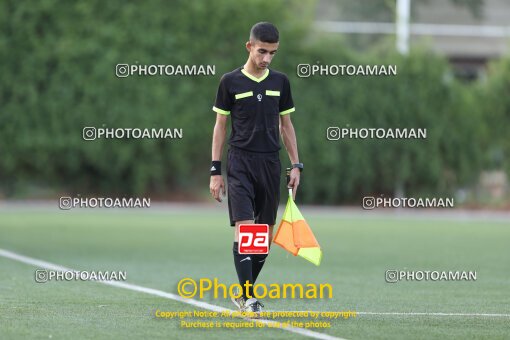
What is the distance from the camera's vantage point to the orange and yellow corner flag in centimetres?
941

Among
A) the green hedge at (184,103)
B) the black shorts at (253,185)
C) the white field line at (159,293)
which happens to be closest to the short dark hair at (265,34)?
the black shorts at (253,185)

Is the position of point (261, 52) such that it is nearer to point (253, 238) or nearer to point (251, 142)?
point (251, 142)

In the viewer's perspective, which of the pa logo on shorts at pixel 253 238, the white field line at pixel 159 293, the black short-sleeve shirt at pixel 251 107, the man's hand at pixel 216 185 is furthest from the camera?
the man's hand at pixel 216 185

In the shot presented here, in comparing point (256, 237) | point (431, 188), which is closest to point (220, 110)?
point (256, 237)

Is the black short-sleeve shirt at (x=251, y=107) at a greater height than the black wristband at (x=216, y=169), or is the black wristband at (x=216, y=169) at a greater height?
the black short-sleeve shirt at (x=251, y=107)

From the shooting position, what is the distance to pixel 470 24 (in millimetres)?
43906

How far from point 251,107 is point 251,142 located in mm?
280

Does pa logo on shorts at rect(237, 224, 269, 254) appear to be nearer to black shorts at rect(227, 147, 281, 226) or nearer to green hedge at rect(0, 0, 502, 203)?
black shorts at rect(227, 147, 281, 226)

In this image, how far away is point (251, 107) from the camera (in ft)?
30.7

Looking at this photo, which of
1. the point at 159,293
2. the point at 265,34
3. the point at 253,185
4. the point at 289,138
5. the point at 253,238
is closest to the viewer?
the point at 265,34

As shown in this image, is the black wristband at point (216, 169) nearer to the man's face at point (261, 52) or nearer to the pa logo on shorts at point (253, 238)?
the pa logo on shorts at point (253, 238)

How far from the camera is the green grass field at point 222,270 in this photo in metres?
8.50

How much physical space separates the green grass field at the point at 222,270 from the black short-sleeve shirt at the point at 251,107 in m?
1.44

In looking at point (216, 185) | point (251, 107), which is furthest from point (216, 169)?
point (251, 107)
